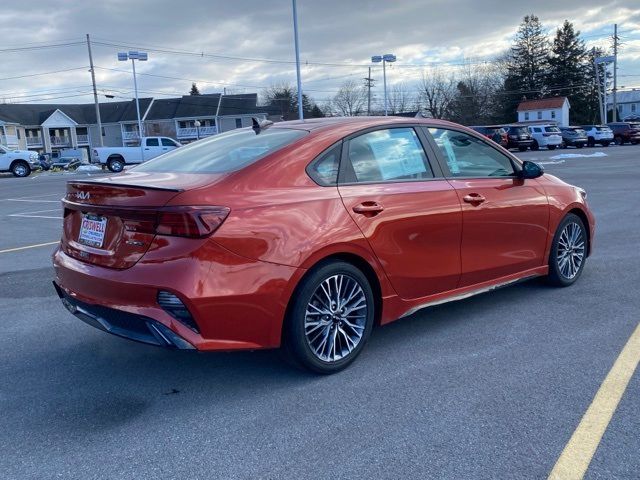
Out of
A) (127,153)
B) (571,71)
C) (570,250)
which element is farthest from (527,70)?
(570,250)

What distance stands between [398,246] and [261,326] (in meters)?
1.17

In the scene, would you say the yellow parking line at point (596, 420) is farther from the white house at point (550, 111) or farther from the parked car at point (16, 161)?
the white house at point (550, 111)

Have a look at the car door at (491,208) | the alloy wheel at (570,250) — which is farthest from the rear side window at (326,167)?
the alloy wheel at (570,250)

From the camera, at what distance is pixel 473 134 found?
16.3ft

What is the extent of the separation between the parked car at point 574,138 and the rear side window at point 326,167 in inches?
1605

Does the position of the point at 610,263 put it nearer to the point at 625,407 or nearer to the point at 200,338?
the point at 625,407

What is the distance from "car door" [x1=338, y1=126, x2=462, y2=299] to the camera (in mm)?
3990

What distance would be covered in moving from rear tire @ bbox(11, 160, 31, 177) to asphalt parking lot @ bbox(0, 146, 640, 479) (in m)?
31.4

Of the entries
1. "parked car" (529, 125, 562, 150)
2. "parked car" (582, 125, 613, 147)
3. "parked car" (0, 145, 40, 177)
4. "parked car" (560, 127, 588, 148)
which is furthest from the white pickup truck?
"parked car" (582, 125, 613, 147)

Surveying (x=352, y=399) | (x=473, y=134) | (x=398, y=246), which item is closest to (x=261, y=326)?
(x=352, y=399)

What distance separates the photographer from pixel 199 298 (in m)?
3.25

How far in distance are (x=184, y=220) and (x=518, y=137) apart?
3713 centimetres

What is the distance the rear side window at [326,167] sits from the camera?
3.84 m

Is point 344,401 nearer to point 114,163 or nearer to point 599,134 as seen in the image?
point 114,163
